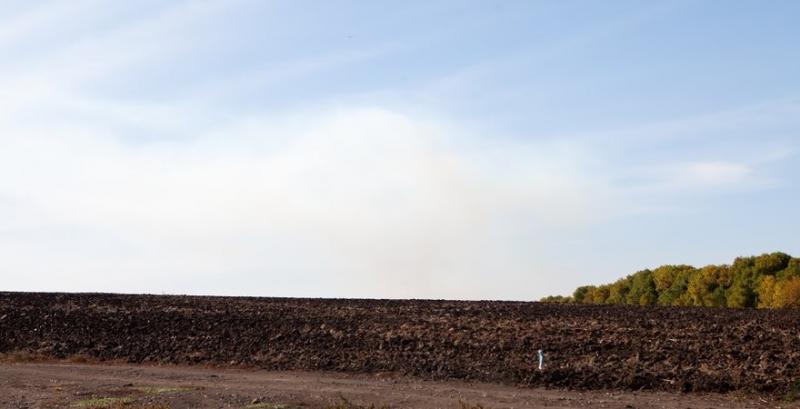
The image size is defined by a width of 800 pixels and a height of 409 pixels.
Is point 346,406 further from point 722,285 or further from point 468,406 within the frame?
point 722,285

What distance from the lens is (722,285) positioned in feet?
213

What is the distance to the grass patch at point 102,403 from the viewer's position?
2350 centimetres

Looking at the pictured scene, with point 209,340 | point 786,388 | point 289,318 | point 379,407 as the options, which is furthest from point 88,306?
point 786,388

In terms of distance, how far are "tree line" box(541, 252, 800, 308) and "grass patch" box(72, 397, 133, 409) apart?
42.1 meters

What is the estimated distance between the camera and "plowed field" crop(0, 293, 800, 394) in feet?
Result: 93.6

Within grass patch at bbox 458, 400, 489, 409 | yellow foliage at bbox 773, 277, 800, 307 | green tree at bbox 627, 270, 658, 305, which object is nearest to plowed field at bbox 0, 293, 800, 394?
grass patch at bbox 458, 400, 489, 409

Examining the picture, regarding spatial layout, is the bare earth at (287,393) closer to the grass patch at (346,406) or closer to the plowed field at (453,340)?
the grass patch at (346,406)

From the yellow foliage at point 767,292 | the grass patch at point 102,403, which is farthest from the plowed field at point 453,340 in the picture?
the yellow foliage at point 767,292

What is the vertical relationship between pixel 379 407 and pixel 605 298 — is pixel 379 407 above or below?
below

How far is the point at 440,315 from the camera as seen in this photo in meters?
45.9

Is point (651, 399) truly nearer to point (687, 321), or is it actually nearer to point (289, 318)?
point (687, 321)

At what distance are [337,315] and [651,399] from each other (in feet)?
72.8

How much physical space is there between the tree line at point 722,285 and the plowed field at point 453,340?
37.0ft

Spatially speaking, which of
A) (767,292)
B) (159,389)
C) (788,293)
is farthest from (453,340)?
(767,292)
